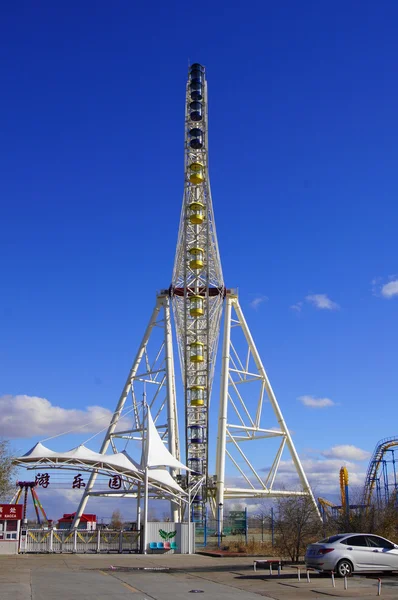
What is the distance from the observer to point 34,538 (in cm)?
3359

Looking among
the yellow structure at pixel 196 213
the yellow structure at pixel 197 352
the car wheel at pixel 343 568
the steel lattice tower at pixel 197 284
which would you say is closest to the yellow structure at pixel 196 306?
the steel lattice tower at pixel 197 284

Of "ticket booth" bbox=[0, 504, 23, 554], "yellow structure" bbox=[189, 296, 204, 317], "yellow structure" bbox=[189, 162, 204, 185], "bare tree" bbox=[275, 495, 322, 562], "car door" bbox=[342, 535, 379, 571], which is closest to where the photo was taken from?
"car door" bbox=[342, 535, 379, 571]

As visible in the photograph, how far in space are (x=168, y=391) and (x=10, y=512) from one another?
72.4 feet

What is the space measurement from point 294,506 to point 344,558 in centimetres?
1433

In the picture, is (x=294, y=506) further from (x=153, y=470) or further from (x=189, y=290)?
(x=189, y=290)

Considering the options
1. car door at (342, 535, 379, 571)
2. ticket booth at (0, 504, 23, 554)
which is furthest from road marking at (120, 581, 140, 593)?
ticket booth at (0, 504, 23, 554)

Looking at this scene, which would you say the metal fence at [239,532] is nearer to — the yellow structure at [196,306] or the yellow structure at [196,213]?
the yellow structure at [196,306]

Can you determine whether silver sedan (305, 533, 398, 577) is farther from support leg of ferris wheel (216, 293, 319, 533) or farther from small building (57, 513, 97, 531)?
small building (57, 513, 97, 531)

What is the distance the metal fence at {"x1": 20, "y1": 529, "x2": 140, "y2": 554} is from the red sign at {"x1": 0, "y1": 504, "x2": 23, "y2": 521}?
5.48ft

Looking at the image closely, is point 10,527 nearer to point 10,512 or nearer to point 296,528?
point 10,512

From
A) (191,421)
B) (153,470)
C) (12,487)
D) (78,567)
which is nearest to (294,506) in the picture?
(153,470)

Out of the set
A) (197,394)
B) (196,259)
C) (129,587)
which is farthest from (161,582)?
(196,259)

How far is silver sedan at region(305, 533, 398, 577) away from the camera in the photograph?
1972cm

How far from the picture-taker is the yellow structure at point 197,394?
53.9 meters
